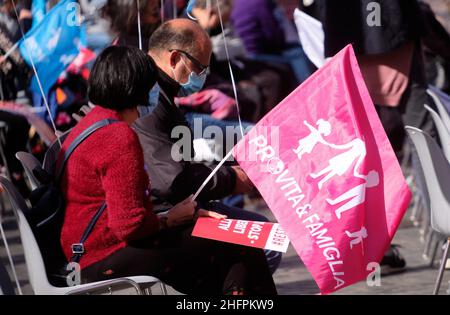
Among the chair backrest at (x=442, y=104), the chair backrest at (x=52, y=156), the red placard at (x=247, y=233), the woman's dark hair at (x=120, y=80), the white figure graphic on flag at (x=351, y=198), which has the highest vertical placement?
the woman's dark hair at (x=120, y=80)

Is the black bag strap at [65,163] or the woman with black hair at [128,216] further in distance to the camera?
the black bag strap at [65,163]

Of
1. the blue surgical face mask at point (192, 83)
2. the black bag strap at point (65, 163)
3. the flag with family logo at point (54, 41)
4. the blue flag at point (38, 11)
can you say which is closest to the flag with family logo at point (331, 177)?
the black bag strap at point (65, 163)

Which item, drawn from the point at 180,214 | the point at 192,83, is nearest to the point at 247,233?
the point at 180,214

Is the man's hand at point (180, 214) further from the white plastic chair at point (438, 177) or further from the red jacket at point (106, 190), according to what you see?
the white plastic chair at point (438, 177)

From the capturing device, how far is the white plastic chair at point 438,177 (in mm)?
5691

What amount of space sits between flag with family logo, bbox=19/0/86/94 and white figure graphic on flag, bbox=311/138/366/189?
2.47 m

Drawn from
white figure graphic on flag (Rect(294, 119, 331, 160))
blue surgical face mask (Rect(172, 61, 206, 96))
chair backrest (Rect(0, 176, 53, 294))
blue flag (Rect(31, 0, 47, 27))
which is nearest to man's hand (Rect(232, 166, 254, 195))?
blue surgical face mask (Rect(172, 61, 206, 96))

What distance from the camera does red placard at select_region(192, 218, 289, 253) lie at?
453cm

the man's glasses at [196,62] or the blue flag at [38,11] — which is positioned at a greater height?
the man's glasses at [196,62]

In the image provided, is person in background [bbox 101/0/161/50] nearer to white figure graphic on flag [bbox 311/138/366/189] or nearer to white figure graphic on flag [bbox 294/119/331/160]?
white figure graphic on flag [bbox 294/119/331/160]

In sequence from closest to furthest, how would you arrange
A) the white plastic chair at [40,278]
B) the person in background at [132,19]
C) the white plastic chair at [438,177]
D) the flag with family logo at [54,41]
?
1. the white plastic chair at [40,278]
2. the white plastic chair at [438,177]
3. the flag with family logo at [54,41]
4. the person in background at [132,19]

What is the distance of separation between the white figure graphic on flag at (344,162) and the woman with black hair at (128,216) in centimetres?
43

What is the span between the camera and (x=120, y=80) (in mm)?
4684
